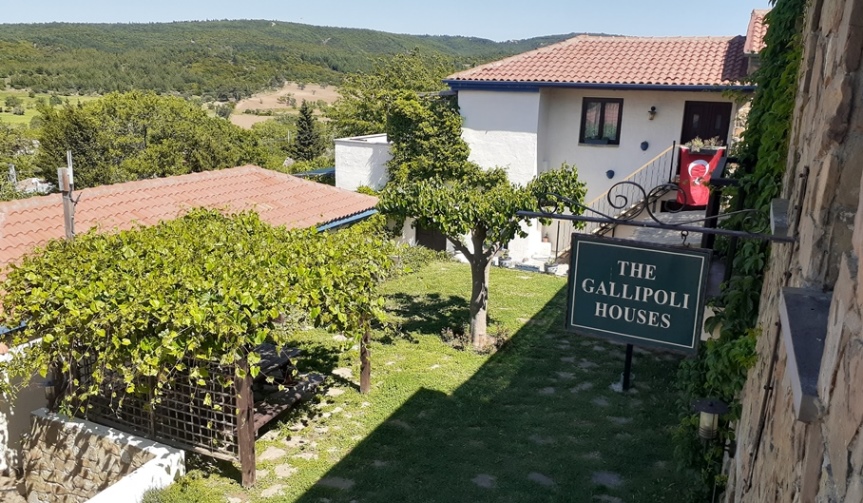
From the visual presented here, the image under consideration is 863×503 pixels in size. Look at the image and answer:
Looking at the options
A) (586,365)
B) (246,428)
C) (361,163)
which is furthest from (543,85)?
(246,428)

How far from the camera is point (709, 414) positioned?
15.6 ft

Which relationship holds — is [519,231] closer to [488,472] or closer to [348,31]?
[488,472]

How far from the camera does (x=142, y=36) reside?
103812mm

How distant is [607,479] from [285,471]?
361 centimetres

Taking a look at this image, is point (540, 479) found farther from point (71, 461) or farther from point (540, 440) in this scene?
point (71, 461)

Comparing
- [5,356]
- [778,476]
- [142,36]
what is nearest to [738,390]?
[778,476]

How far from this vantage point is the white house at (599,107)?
16.0 m

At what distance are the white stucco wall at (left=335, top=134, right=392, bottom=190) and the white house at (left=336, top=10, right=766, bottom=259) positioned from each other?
116 inches

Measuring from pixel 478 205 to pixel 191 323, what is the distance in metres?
5.10

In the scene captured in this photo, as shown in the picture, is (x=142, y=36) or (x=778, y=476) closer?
(x=778, y=476)

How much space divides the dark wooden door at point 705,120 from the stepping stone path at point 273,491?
13.7 meters

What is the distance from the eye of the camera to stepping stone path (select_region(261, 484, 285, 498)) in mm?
6684

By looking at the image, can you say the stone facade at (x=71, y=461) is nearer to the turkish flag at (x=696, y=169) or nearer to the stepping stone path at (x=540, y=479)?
the stepping stone path at (x=540, y=479)

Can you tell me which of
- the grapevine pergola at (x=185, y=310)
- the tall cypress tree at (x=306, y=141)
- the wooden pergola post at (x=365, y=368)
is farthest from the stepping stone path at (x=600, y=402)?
the tall cypress tree at (x=306, y=141)
